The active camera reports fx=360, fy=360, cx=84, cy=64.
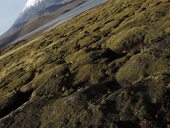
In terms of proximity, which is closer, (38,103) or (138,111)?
(138,111)

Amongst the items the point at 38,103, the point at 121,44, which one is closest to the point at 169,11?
the point at 121,44

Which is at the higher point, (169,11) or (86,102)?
(86,102)

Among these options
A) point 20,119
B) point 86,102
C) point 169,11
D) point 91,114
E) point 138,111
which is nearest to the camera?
point 138,111

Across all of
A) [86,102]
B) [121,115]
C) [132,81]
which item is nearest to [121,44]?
[132,81]

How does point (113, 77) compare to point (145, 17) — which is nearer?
point (113, 77)

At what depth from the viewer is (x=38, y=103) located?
144 feet

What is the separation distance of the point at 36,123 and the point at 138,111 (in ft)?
39.4

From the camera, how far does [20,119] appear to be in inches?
1639

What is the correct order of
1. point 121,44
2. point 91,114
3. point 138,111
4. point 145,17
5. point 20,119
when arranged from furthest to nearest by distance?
point 145,17
point 121,44
point 20,119
point 91,114
point 138,111

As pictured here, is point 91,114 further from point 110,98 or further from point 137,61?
point 137,61

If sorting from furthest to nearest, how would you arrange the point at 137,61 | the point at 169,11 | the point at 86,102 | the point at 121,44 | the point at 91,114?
the point at 169,11, the point at 121,44, the point at 137,61, the point at 86,102, the point at 91,114

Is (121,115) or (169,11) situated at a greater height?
(121,115)

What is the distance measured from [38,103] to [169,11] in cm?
3328

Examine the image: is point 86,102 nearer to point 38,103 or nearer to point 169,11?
point 38,103
